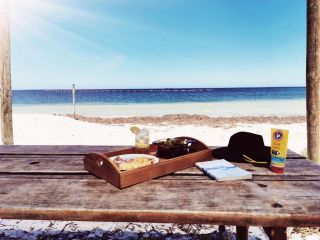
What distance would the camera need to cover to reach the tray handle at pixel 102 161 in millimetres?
1372

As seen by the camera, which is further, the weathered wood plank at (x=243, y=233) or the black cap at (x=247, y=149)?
the weathered wood plank at (x=243, y=233)

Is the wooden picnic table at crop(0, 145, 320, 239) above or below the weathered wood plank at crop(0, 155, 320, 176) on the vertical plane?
below

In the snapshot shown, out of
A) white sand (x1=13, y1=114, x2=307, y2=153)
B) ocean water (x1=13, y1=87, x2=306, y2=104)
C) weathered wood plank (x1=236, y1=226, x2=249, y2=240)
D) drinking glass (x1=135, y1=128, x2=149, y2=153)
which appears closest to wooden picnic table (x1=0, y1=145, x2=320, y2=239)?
drinking glass (x1=135, y1=128, x2=149, y2=153)

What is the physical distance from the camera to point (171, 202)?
1.17m

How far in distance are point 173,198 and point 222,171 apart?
16.5 inches

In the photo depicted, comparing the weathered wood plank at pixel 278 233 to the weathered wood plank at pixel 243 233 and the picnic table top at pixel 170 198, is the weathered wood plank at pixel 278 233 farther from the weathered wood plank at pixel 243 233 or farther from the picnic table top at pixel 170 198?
the weathered wood plank at pixel 243 233

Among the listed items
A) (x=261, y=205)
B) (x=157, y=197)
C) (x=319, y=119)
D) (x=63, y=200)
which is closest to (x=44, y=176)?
(x=63, y=200)

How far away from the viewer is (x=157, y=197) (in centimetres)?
122

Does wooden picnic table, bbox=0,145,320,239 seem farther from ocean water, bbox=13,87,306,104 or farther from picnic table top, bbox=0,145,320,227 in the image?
ocean water, bbox=13,87,306,104

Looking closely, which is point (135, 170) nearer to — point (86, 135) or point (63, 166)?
point (63, 166)

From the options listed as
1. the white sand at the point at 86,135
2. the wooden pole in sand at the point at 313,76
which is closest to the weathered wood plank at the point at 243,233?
the wooden pole in sand at the point at 313,76

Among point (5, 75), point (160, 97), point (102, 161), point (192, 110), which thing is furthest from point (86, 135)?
point (160, 97)

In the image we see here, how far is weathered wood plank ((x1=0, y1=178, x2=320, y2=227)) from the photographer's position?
108 cm

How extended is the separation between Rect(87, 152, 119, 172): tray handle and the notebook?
1.60 feet
